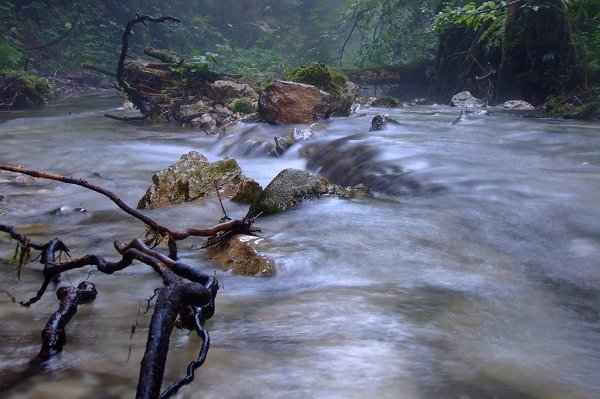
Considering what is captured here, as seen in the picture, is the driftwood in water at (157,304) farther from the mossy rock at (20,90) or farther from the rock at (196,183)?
the mossy rock at (20,90)

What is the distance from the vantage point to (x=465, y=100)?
12.7 meters

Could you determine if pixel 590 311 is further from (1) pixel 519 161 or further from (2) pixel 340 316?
(1) pixel 519 161

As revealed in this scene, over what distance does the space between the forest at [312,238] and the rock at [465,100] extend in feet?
3.28

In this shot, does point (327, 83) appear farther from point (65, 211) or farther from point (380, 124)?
point (65, 211)

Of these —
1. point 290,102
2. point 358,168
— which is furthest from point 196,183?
point 290,102

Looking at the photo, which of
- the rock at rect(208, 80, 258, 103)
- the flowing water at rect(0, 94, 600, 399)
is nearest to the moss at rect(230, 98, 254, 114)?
the rock at rect(208, 80, 258, 103)

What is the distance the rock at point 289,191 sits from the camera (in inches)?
167

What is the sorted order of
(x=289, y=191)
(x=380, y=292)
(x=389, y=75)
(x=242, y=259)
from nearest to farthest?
(x=380, y=292), (x=242, y=259), (x=289, y=191), (x=389, y=75)

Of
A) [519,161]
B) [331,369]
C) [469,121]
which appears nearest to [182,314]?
[331,369]

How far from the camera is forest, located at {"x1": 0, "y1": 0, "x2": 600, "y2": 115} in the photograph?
31.7 ft

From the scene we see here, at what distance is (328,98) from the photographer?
957cm

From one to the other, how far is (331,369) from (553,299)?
1314 millimetres

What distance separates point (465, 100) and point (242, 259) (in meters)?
10.8

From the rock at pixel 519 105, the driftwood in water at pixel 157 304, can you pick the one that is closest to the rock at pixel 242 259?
the driftwood in water at pixel 157 304
